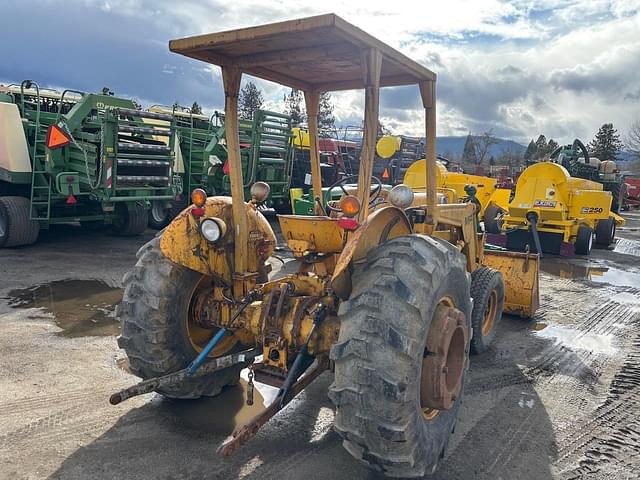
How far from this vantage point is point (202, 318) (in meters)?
3.65

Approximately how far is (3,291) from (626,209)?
1121 inches

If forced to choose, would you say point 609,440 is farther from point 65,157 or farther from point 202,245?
point 65,157

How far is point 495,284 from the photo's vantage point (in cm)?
542

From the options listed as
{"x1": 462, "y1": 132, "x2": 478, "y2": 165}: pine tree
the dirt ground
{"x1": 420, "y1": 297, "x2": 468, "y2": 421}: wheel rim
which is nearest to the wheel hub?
{"x1": 420, "y1": 297, "x2": 468, "y2": 421}: wheel rim

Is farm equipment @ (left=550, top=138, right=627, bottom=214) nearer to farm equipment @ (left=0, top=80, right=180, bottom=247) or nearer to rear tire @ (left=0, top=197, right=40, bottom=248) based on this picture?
farm equipment @ (left=0, top=80, right=180, bottom=247)

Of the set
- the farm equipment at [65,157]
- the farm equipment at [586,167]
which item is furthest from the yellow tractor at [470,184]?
the farm equipment at [65,157]

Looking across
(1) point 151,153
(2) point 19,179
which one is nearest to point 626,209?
(1) point 151,153

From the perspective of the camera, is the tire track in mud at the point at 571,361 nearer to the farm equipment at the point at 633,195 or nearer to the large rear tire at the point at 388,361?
the large rear tire at the point at 388,361

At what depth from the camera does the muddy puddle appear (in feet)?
30.0

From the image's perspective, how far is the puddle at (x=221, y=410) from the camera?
139 inches

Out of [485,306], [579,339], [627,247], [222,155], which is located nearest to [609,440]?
[485,306]

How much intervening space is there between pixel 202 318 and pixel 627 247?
13.4 m

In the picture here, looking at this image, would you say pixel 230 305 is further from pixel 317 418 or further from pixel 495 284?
pixel 495 284

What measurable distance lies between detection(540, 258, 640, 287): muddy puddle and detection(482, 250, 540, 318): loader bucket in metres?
3.42
